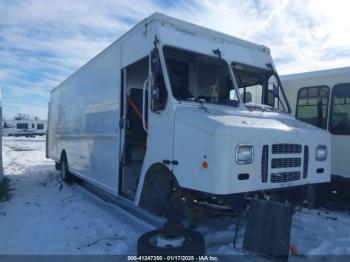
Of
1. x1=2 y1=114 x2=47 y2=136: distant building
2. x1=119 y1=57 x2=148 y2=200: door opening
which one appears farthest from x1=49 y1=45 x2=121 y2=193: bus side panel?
x1=2 y1=114 x2=47 y2=136: distant building

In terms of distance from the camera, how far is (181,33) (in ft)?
16.6

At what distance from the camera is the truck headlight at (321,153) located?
5082 mm

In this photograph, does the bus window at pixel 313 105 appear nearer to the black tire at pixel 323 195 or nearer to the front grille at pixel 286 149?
the black tire at pixel 323 195

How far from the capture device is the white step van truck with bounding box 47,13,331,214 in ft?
13.3

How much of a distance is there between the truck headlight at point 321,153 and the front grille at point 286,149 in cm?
51

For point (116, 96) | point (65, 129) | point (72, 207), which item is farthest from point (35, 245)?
point (65, 129)

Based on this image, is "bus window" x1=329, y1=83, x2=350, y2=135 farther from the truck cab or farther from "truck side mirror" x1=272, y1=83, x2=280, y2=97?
"truck side mirror" x1=272, y1=83, x2=280, y2=97

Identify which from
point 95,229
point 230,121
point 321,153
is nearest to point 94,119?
point 95,229

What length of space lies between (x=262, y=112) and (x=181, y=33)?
1734 millimetres

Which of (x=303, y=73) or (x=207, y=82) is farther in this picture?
(x=303, y=73)

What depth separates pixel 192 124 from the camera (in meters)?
4.17

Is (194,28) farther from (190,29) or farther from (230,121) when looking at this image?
(230,121)

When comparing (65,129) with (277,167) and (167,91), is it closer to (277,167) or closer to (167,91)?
(167,91)

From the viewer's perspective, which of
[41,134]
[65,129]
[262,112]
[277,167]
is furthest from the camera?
[41,134]
